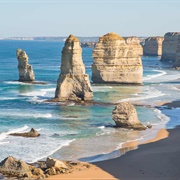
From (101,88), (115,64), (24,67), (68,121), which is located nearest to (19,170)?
(68,121)

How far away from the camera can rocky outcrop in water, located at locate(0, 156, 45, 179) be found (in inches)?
1080

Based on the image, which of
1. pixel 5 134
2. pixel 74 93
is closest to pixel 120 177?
pixel 5 134

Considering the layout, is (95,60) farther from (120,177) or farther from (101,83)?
(120,177)

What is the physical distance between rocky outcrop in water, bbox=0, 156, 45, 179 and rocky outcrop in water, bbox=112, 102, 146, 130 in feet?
46.6

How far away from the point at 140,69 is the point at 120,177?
50.1m

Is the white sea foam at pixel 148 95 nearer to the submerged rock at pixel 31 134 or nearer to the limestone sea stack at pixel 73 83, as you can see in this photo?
the limestone sea stack at pixel 73 83

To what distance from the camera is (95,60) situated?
76.5 m

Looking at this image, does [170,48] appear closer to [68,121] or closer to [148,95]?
[148,95]

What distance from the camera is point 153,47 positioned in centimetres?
18612

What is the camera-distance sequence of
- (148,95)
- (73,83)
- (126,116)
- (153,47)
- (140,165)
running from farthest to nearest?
(153,47) → (148,95) → (73,83) → (126,116) → (140,165)

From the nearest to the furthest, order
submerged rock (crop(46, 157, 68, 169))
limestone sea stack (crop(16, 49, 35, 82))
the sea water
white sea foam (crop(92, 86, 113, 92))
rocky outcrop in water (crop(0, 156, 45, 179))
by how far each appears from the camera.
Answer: rocky outcrop in water (crop(0, 156, 45, 179)) < submerged rock (crop(46, 157, 68, 169)) < the sea water < white sea foam (crop(92, 86, 113, 92)) < limestone sea stack (crop(16, 49, 35, 82))

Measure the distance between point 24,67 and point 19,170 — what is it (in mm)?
50595

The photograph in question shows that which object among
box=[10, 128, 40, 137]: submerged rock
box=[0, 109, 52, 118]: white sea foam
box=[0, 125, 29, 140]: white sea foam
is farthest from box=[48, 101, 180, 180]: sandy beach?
box=[0, 109, 52, 118]: white sea foam

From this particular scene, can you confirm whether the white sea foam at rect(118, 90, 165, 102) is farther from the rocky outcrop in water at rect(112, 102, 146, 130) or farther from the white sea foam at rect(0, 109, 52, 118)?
the rocky outcrop in water at rect(112, 102, 146, 130)
